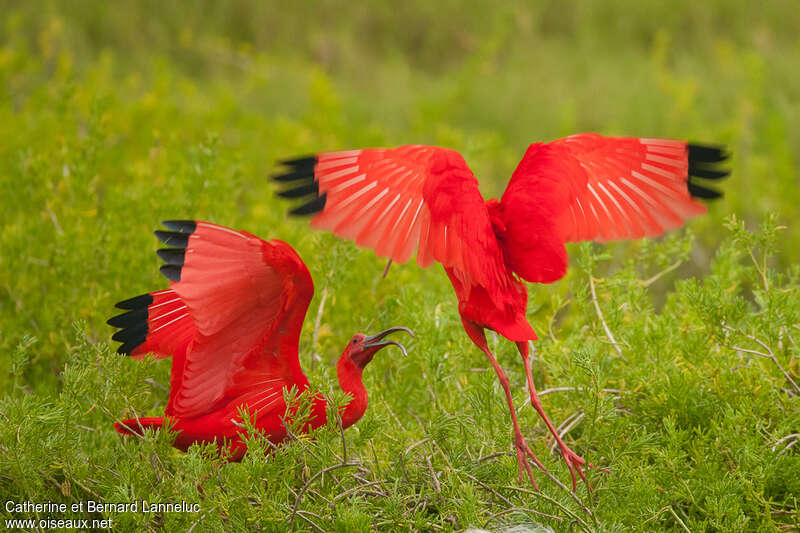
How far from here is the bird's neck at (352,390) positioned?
2.44m

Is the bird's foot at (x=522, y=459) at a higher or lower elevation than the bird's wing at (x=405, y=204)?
lower

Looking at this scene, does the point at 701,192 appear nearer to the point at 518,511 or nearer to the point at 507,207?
the point at 507,207

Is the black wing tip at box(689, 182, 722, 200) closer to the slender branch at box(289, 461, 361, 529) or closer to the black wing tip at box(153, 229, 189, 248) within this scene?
the slender branch at box(289, 461, 361, 529)

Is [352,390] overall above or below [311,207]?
below

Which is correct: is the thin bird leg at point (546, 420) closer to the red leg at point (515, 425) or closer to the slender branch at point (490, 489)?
the red leg at point (515, 425)

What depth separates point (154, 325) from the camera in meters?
2.66

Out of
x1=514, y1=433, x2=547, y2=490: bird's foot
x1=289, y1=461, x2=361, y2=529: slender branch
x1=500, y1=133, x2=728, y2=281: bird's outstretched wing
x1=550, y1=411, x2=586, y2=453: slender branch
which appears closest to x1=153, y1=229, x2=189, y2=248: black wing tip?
x1=289, y1=461, x2=361, y2=529: slender branch

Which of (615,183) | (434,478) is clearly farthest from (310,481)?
(615,183)

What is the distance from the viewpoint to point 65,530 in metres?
2.15

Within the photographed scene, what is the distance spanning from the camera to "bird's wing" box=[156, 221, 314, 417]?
2.24 meters

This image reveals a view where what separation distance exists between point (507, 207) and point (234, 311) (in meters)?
0.74

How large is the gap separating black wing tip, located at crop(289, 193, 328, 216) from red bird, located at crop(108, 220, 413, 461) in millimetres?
99

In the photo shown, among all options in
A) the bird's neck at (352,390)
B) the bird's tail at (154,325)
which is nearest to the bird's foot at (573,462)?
the bird's neck at (352,390)

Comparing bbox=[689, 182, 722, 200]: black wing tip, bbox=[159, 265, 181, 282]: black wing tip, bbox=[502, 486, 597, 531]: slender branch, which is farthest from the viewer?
bbox=[689, 182, 722, 200]: black wing tip
